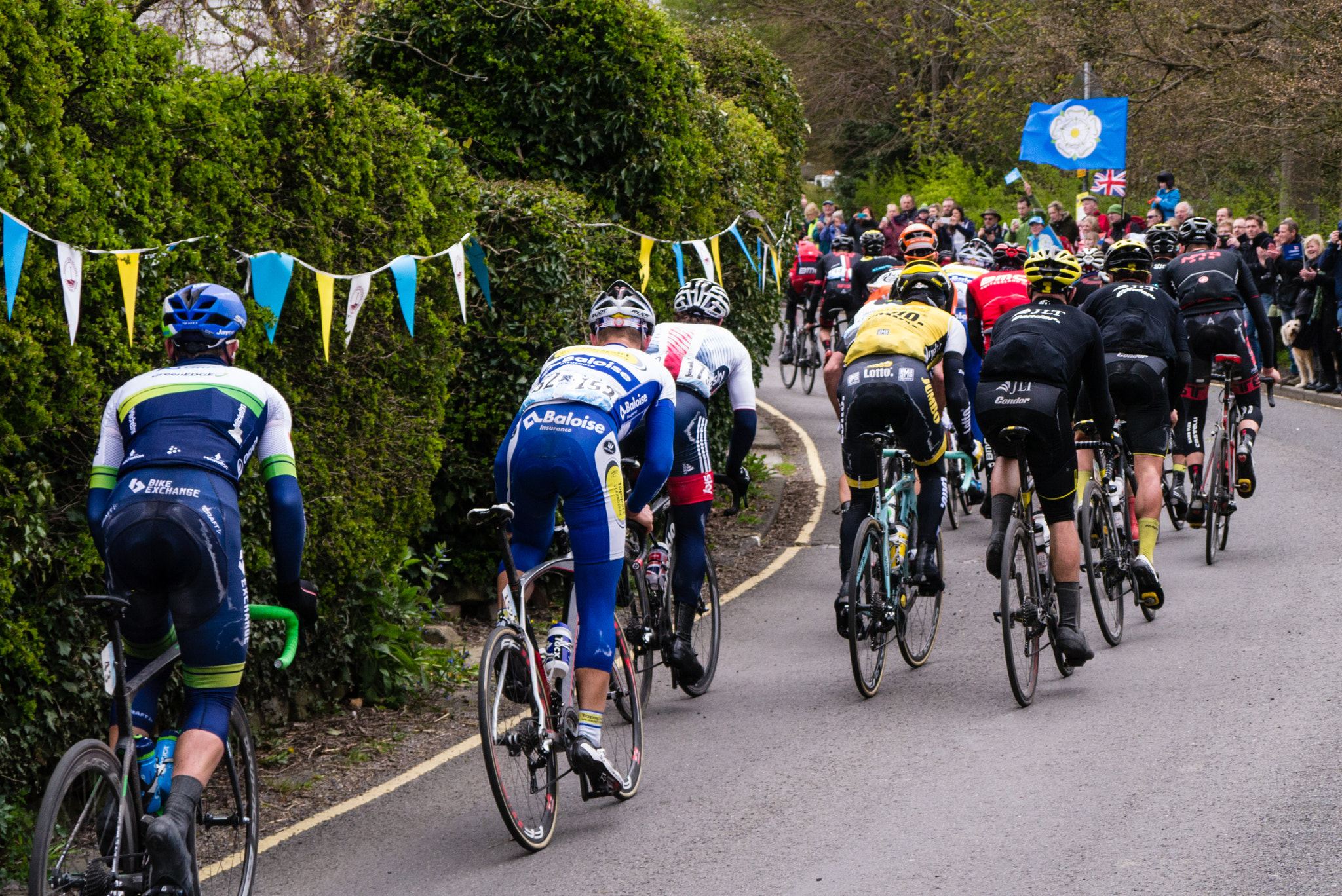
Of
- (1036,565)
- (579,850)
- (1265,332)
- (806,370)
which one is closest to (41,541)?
(579,850)

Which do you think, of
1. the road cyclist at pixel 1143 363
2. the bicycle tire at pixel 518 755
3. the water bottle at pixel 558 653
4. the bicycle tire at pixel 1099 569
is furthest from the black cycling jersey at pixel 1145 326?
the bicycle tire at pixel 518 755

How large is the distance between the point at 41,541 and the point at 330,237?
264 centimetres

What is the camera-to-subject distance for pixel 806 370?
23750 millimetres

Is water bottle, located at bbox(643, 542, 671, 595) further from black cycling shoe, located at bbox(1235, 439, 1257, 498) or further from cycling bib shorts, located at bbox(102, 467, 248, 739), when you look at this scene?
black cycling shoe, located at bbox(1235, 439, 1257, 498)

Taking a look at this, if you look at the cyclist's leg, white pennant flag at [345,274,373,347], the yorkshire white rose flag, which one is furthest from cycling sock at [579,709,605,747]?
the yorkshire white rose flag

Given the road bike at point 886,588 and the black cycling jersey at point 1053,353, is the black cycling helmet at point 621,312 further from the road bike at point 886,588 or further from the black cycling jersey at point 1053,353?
the black cycling jersey at point 1053,353

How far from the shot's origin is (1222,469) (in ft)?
35.9

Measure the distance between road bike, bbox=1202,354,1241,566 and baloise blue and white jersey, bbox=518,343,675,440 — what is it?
5870 millimetres

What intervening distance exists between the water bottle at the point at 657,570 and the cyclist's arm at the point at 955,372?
2.13 m

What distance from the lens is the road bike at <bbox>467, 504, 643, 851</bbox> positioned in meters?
5.52

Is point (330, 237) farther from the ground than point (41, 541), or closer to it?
farther from the ground

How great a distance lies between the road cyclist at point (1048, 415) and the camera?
7598 millimetres

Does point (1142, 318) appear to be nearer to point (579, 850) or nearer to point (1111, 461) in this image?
point (1111, 461)

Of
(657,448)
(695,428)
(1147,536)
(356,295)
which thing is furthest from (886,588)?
(356,295)
